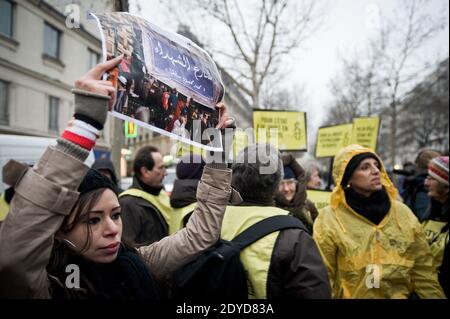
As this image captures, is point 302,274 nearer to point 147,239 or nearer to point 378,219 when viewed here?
point 378,219

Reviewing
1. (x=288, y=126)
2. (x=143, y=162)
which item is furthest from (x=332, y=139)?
(x=143, y=162)

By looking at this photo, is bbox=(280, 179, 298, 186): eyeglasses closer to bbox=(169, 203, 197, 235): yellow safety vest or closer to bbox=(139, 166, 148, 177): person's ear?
bbox=(169, 203, 197, 235): yellow safety vest

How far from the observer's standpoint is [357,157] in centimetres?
298

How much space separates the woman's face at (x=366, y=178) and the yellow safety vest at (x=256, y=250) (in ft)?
3.62

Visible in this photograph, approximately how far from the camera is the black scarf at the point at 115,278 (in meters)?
1.33

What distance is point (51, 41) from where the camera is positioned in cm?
1186

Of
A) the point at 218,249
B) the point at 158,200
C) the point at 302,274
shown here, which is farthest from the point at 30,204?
the point at 158,200

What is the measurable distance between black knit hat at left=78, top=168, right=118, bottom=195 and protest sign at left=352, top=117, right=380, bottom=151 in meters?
5.41

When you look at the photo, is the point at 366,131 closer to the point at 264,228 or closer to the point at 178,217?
the point at 178,217

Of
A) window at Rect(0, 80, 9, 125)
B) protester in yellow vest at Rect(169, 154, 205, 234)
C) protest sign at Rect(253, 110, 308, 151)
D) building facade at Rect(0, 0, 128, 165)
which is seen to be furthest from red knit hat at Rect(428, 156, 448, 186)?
window at Rect(0, 80, 9, 125)

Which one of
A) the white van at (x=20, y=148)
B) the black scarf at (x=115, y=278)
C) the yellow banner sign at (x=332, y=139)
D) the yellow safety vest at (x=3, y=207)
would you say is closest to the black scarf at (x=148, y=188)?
the white van at (x=20, y=148)

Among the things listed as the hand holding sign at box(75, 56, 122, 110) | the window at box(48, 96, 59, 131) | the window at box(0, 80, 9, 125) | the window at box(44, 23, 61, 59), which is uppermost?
the window at box(44, 23, 61, 59)

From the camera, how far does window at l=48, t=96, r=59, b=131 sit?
12392mm

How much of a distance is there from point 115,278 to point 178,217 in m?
1.73
